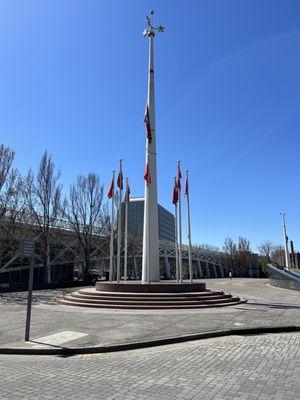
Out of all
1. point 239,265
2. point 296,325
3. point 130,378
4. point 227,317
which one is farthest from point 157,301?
point 239,265

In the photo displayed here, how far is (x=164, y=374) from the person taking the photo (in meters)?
6.70

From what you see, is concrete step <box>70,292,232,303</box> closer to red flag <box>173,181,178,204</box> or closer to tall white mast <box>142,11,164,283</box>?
tall white mast <box>142,11,164,283</box>

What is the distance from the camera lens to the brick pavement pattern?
5.59 meters

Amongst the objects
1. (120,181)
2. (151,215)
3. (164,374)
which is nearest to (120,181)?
(120,181)

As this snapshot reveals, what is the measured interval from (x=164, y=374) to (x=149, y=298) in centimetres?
1144

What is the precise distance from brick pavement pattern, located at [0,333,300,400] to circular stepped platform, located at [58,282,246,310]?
8.13 metres

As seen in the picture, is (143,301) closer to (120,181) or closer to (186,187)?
(120,181)

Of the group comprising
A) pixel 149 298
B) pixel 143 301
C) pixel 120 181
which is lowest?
pixel 143 301

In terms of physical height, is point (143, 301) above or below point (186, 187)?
below

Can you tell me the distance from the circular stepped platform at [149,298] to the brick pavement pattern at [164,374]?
813 centimetres

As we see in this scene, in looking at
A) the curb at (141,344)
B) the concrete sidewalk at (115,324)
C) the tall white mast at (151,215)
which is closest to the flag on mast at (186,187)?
the tall white mast at (151,215)

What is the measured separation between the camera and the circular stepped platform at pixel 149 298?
17344 millimetres

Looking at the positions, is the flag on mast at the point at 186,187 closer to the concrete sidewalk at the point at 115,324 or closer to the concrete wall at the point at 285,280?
the concrete sidewalk at the point at 115,324

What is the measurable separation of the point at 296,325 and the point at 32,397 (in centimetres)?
949
